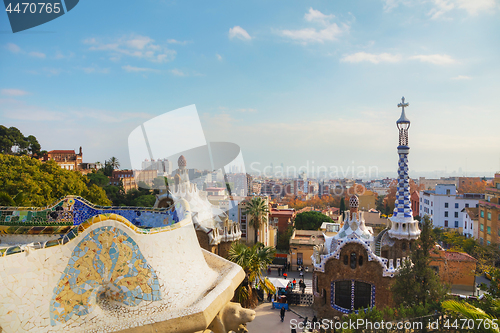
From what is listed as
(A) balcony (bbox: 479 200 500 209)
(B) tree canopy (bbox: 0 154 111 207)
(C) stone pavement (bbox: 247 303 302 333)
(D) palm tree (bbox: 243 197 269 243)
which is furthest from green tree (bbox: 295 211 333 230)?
(B) tree canopy (bbox: 0 154 111 207)

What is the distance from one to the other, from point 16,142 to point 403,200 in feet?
165

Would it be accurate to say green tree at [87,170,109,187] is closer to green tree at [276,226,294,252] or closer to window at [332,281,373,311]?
green tree at [276,226,294,252]

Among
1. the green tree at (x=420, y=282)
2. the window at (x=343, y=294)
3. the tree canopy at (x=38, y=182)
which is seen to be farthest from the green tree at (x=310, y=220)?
the green tree at (x=420, y=282)

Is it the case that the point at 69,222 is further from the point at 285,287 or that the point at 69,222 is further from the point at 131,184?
the point at 131,184

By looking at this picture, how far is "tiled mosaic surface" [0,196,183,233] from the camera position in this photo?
881cm

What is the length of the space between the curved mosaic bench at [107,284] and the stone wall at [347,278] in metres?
10.7

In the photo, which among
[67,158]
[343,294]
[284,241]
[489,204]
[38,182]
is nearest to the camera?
[343,294]

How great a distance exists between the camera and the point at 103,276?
6.38 meters

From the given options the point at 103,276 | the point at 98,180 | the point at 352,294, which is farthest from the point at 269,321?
the point at 98,180

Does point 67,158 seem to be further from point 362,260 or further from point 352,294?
point 362,260

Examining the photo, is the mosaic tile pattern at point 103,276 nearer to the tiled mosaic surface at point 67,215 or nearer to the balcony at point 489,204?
the tiled mosaic surface at point 67,215

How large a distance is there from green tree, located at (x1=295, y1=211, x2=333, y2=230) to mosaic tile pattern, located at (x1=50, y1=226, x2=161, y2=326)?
3836 centimetres

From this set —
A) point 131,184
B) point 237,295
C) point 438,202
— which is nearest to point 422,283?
point 237,295

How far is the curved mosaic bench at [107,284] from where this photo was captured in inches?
222
